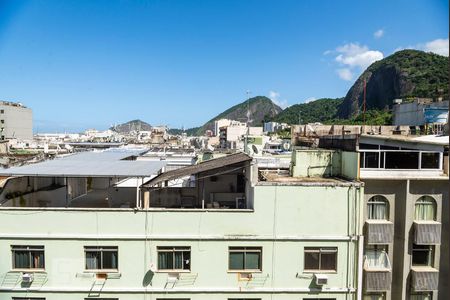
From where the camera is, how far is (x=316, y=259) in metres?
12.2

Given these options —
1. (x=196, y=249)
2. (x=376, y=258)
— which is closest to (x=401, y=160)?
(x=376, y=258)

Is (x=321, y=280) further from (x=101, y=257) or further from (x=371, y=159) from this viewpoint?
(x=101, y=257)

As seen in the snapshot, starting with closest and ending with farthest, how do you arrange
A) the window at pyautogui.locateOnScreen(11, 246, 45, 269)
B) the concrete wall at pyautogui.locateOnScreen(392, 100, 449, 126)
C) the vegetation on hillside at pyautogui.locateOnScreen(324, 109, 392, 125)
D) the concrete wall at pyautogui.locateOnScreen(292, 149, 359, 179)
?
the window at pyautogui.locateOnScreen(11, 246, 45, 269) < the concrete wall at pyautogui.locateOnScreen(292, 149, 359, 179) < the concrete wall at pyautogui.locateOnScreen(392, 100, 449, 126) < the vegetation on hillside at pyautogui.locateOnScreen(324, 109, 392, 125)

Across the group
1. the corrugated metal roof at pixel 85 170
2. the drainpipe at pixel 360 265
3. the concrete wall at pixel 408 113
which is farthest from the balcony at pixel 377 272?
the concrete wall at pixel 408 113

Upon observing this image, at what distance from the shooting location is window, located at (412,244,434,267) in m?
12.5

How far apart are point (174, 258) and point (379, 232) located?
7617 millimetres

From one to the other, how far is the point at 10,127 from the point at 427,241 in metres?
87.4

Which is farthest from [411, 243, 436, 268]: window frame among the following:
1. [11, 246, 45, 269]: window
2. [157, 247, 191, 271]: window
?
[11, 246, 45, 269]: window

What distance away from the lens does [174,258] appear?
12102 millimetres

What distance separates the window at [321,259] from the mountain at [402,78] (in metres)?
86.4

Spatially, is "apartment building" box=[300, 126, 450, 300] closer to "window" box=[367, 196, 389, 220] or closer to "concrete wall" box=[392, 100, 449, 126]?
"window" box=[367, 196, 389, 220]

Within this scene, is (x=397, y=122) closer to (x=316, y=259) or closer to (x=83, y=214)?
(x=316, y=259)

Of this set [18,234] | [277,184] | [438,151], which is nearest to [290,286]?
[277,184]

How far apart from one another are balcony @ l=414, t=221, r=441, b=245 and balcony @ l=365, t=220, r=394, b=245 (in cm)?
85
